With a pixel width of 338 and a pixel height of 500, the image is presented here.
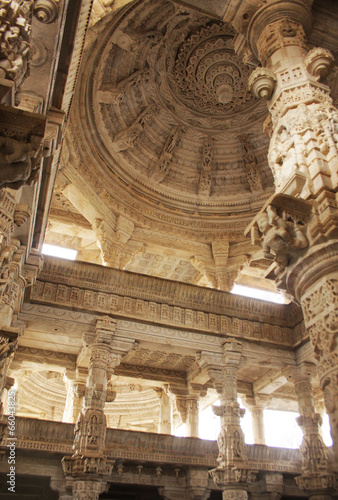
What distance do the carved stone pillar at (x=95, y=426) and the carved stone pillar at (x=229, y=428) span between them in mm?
2157

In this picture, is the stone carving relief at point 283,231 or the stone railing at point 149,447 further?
the stone railing at point 149,447

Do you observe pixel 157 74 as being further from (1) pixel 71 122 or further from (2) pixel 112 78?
(1) pixel 71 122

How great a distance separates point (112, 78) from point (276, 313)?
9235 mm

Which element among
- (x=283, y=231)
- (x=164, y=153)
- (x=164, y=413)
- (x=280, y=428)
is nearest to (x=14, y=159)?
(x=283, y=231)

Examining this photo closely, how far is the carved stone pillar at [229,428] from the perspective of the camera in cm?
819

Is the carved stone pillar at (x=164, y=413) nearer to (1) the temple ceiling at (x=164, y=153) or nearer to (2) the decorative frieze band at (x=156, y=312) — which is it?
(2) the decorative frieze band at (x=156, y=312)

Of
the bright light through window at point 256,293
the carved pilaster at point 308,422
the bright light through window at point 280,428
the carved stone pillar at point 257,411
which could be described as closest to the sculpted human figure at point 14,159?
the carved pilaster at point 308,422

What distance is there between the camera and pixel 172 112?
16.2 metres

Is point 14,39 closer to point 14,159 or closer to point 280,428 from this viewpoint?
point 14,159

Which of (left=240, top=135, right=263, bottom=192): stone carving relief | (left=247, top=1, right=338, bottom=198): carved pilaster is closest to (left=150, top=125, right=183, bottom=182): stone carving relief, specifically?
(left=240, top=135, right=263, bottom=192): stone carving relief

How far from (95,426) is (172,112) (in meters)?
12.1

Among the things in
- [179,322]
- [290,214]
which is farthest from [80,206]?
[290,214]

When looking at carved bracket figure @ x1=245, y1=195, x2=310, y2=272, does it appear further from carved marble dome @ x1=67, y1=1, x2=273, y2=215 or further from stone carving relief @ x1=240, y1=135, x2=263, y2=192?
stone carving relief @ x1=240, y1=135, x2=263, y2=192

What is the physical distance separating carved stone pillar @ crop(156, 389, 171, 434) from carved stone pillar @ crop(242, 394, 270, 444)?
Answer: 2371 millimetres
